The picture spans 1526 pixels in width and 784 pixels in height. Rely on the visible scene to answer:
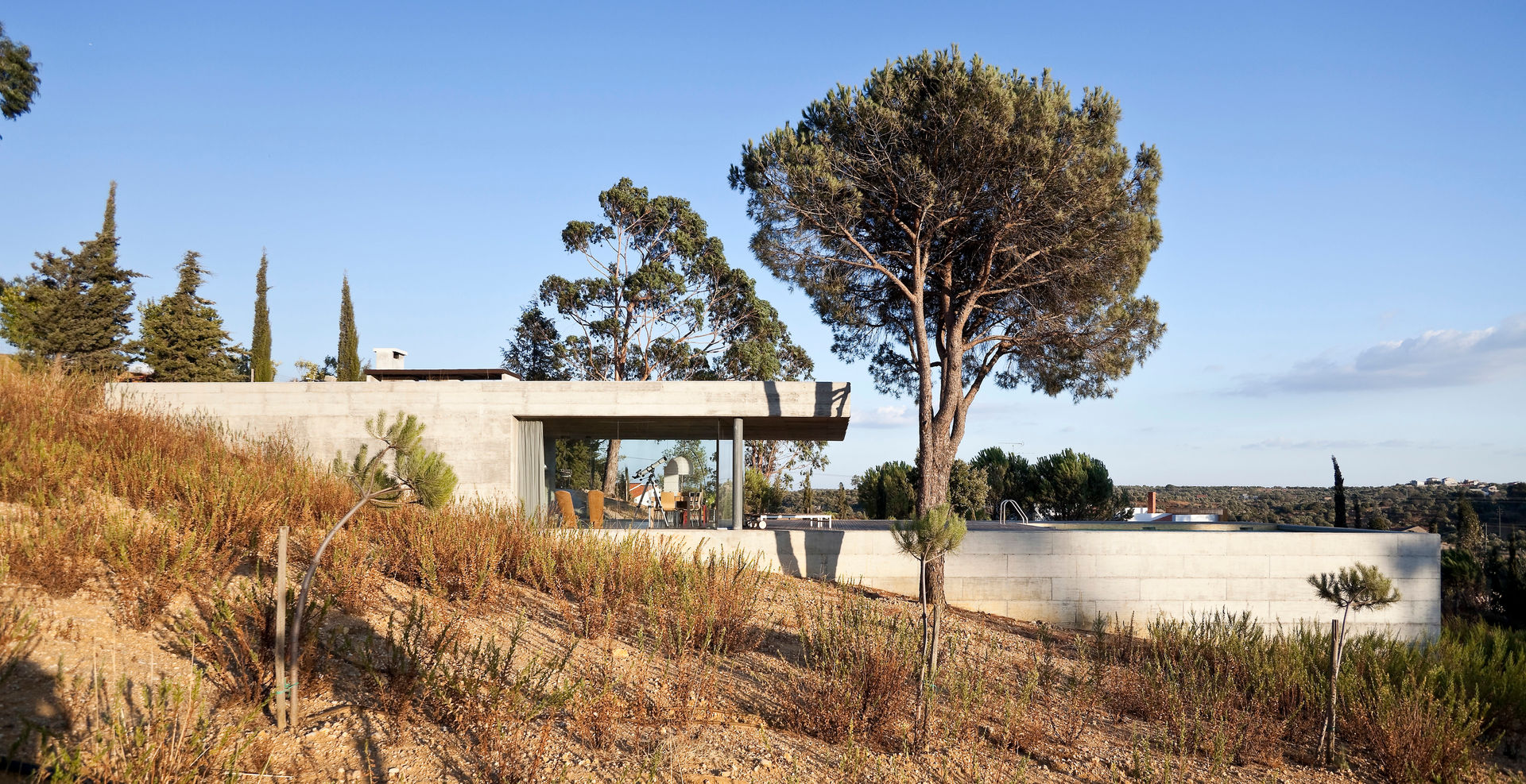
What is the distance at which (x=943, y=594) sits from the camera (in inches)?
438

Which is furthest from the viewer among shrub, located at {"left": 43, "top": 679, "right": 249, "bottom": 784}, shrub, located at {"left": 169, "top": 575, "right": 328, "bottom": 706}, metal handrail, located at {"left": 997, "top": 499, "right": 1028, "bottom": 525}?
metal handrail, located at {"left": 997, "top": 499, "right": 1028, "bottom": 525}

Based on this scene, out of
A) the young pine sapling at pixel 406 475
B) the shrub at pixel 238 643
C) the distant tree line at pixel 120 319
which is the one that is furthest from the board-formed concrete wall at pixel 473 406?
the distant tree line at pixel 120 319

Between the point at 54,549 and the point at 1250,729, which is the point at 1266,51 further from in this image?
the point at 54,549

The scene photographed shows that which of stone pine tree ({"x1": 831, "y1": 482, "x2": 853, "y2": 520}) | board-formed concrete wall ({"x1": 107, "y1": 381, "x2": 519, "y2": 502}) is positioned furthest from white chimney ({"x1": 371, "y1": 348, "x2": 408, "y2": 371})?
stone pine tree ({"x1": 831, "y1": 482, "x2": 853, "y2": 520})

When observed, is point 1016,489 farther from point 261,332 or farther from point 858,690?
point 261,332

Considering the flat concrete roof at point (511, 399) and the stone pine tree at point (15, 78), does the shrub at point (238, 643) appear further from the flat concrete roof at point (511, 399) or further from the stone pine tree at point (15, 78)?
the stone pine tree at point (15, 78)

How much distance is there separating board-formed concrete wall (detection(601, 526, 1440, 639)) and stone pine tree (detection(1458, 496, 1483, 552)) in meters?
18.0

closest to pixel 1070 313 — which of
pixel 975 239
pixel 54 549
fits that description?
pixel 975 239

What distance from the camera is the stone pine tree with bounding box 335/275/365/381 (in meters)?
24.7

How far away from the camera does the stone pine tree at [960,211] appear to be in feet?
38.7

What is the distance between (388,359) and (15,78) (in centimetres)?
885

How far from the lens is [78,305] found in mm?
23859

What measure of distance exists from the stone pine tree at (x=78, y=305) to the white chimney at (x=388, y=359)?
13345mm

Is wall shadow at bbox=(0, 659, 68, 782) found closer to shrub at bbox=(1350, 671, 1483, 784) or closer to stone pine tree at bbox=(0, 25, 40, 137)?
shrub at bbox=(1350, 671, 1483, 784)
